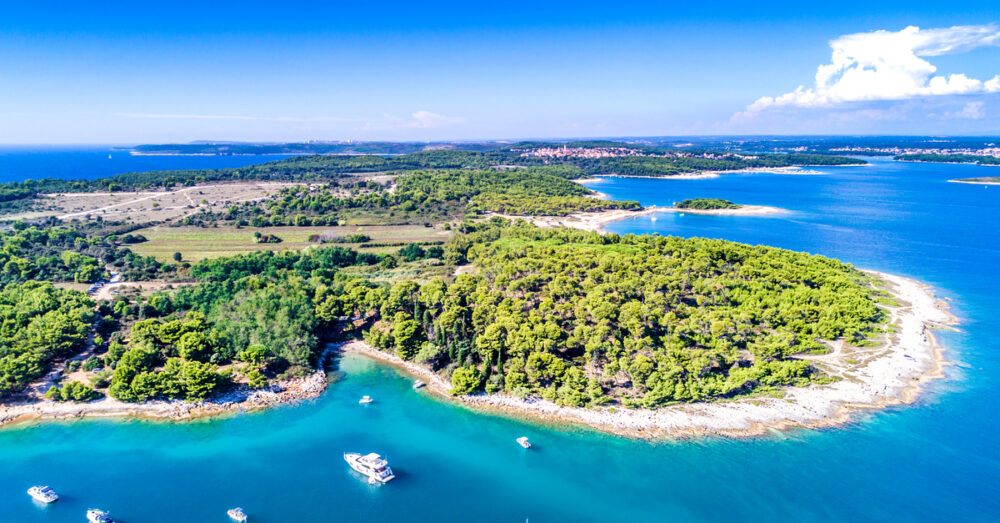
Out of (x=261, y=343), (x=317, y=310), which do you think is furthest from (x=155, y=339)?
(x=317, y=310)

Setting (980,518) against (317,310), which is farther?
(317,310)

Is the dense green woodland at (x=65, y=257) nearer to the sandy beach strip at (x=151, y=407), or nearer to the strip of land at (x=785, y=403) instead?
the sandy beach strip at (x=151, y=407)

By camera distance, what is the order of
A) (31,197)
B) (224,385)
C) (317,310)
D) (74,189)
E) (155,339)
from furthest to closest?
(74,189)
(31,197)
(317,310)
(155,339)
(224,385)

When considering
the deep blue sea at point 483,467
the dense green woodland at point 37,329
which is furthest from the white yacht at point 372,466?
the dense green woodland at point 37,329

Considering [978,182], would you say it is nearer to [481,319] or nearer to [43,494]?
[481,319]

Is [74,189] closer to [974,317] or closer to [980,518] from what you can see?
[980,518]
